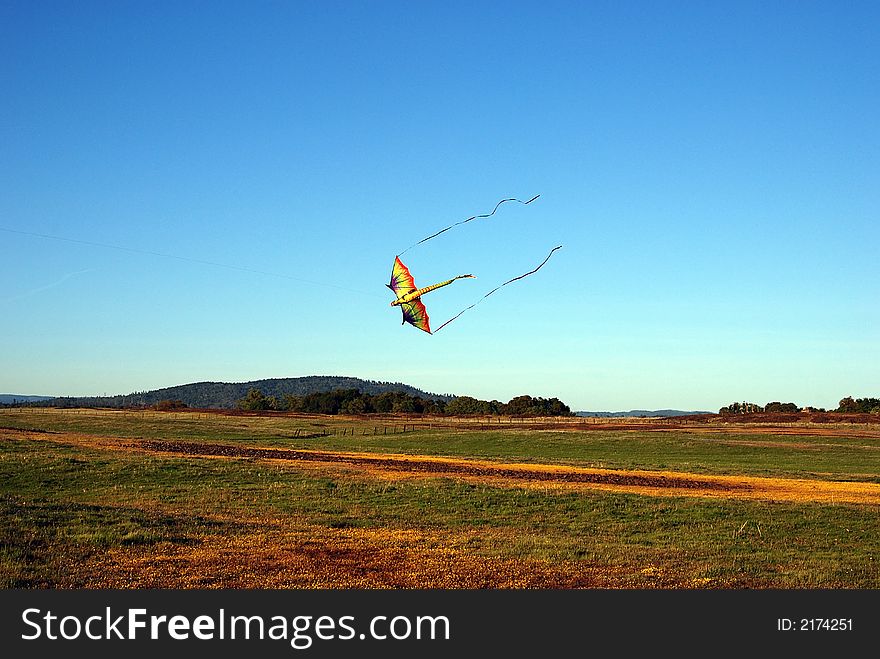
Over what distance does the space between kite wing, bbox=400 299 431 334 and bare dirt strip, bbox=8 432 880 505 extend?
530 inches

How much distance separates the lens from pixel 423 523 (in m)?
21.6

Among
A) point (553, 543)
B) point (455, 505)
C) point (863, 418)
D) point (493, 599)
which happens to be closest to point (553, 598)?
point (493, 599)

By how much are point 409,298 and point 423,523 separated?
21.3 ft

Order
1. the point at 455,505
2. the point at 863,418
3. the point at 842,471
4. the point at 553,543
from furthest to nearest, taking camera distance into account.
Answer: the point at 863,418 → the point at 842,471 → the point at 455,505 → the point at 553,543

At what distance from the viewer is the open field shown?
14.4m

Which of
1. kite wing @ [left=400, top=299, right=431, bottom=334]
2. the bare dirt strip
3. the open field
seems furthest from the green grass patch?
kite wing @ [left=400, top=299, right=431, bottom=334]

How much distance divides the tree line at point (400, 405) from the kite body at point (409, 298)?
441 ft

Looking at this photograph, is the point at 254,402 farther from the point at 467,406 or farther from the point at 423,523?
the point at 423,523

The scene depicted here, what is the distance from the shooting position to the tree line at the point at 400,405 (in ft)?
525

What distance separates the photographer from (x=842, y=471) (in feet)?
143

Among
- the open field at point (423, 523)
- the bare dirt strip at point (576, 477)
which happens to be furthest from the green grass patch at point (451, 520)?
the bare dirt strip at point (576, 477)

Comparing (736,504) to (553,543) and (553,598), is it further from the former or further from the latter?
(553,598)

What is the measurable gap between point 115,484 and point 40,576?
1654 cm

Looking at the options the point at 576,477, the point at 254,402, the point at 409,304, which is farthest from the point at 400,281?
the point at 254,402
